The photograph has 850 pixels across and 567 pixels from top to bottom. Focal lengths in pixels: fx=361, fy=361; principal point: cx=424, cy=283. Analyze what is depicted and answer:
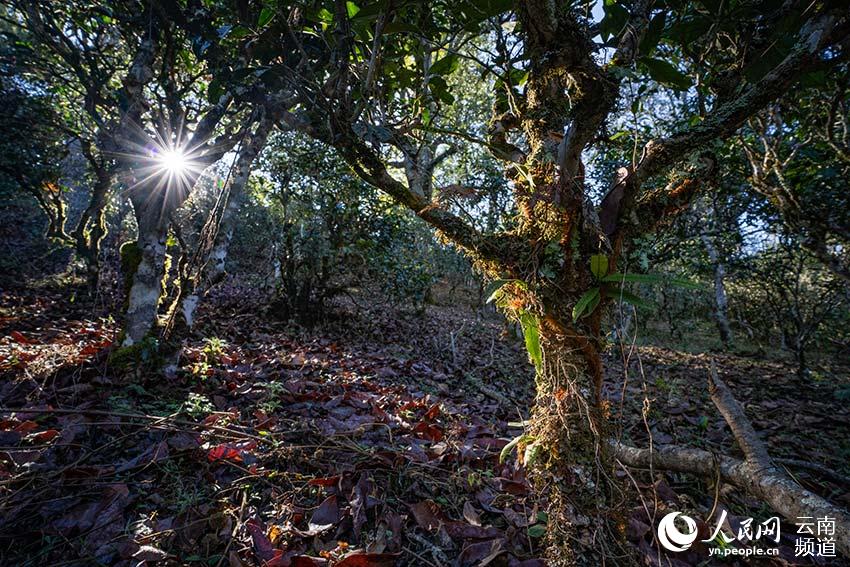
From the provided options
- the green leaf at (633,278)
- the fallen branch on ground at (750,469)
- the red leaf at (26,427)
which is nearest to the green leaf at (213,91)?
the red leaf at (26,427)

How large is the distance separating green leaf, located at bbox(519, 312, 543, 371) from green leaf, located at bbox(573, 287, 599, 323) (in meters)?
0.20

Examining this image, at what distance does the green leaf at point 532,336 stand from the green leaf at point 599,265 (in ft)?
1.07

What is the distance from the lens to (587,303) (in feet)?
4.77

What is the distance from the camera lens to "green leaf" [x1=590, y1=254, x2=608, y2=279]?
58.1 inches

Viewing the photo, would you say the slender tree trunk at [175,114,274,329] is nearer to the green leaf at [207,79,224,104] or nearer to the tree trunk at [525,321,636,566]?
the green leaf at [207,79,224,104]

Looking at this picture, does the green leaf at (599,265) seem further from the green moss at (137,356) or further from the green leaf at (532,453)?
the green moss at (137,356)

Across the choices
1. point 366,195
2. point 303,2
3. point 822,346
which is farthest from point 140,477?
point 822,346

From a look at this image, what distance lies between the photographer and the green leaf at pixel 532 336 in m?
1.62

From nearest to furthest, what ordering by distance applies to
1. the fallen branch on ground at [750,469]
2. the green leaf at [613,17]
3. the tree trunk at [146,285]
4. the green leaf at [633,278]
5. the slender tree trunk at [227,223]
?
the fallen branch on ground at [750,469], the green leaf at [633,278], the green leaf at [613,17], the tree trunk at [146,285], the slender tree trunk at [227,223]

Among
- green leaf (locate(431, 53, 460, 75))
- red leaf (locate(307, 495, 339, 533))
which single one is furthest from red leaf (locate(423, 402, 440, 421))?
→ green leaf (locate(431, 53, 460, 75))

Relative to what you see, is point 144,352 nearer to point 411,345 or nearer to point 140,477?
point 140,477

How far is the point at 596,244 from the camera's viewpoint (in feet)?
5.06

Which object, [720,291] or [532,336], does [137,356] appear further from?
[720,291]

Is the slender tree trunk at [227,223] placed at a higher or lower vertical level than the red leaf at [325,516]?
higher
